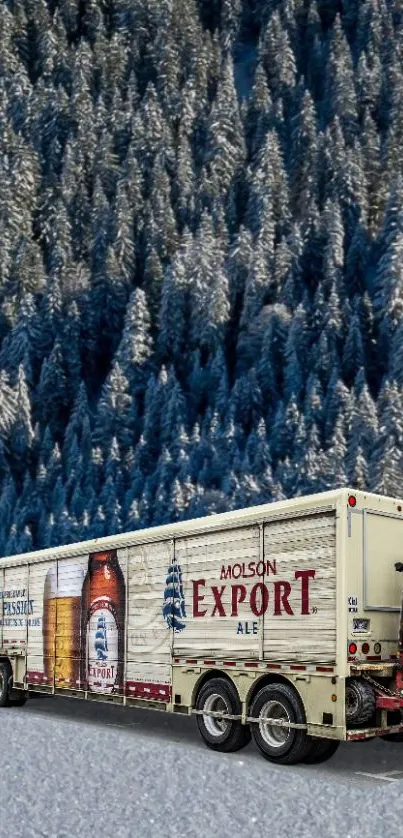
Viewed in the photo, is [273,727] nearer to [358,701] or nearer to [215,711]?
[215,711]

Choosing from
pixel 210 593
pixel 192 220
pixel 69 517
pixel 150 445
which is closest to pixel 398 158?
pixel 192 220

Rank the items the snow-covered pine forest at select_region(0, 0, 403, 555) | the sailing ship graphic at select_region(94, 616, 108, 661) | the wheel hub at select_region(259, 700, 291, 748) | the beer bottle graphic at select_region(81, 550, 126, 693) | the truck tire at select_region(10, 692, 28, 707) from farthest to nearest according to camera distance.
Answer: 1. the snow-covered pine forest at select_region(0, 0, 403, 555)
2. the truck tire at select_region(10, 692, 28, 707)
3. the sailing ship graphic at select_region(94, 616, 108, 661)
4. the beer bottle graphic at select_region(81, 550, 126, 693)
5. the wheel hub at select_region(259, 700, 291, 748)

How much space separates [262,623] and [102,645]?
4.41 meters

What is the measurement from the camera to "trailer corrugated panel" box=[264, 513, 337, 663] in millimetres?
11242

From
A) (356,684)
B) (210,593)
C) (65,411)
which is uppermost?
(65,411)

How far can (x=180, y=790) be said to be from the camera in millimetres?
9492

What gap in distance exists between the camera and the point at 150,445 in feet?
239

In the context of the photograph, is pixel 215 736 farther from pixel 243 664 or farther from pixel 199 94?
pixel 199 94

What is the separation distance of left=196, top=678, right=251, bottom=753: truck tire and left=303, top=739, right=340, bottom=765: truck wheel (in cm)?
116

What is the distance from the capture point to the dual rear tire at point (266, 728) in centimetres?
1142

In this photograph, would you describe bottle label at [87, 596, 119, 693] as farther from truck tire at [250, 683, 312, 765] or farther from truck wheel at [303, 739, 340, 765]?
truck wheel at [303, 739, 340, 765]

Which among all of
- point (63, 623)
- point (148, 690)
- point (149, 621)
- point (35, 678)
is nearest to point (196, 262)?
point (35, 678)

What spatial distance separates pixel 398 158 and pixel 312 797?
79.6 m

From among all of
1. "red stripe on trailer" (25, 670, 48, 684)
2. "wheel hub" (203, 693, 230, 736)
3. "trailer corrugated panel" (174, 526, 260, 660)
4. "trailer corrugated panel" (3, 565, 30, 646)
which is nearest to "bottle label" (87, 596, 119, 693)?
"trailer corrugated panel" (174, 526, 260, 660)
